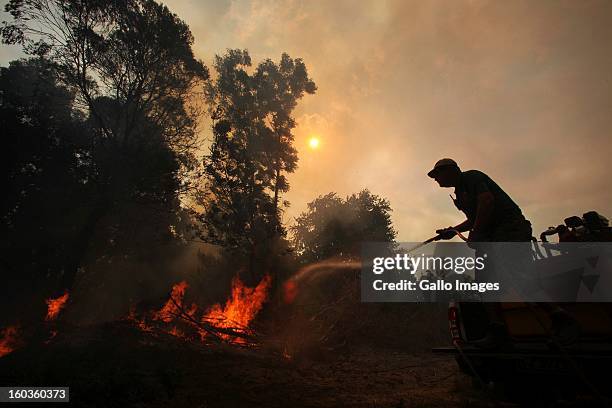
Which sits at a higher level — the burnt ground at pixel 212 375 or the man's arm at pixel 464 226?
the man's arm at pixel 464 226

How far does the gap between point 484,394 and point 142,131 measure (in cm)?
2053

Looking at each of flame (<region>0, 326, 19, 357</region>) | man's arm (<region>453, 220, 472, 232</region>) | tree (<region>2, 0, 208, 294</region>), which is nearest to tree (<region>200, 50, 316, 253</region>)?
tree (<region>2, 0, 208, 294</region>)

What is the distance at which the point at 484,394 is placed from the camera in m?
5.20

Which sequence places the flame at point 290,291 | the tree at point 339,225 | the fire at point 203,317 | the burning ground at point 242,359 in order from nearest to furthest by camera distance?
the burning ground at point 242,359, the fire at point 203,317, the flame at point 290,291, the tree at point 339,225

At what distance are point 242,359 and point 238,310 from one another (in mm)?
6255

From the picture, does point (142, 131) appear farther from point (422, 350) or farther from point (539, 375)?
point (539, 375)

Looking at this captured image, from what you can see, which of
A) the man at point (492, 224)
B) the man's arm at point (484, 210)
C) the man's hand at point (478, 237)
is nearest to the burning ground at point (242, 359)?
the man at point (492, 224)

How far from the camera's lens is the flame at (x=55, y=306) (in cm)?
1500

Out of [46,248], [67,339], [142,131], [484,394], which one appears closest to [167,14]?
[142,131]

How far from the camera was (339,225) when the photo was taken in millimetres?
42219

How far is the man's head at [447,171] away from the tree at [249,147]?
2036 cm

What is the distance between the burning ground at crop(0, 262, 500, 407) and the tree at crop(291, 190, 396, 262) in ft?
71.7

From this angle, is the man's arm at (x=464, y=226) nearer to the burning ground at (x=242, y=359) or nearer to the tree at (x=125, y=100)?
the burning ground at (x=242, y=359)

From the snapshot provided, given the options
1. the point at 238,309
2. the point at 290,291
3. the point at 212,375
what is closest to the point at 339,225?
the point at 290,291
